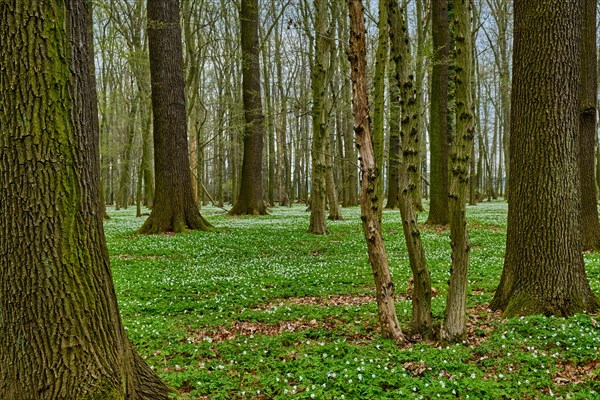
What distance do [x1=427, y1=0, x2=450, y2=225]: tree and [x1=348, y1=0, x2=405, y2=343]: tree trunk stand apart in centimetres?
1137

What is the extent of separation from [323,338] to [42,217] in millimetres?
3381

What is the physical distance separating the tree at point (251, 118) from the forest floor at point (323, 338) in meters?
12.9

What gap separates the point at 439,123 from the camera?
15.5 meters

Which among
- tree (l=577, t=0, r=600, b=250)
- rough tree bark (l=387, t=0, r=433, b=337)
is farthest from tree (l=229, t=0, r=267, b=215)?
rough tree bark (l=387, t=0, r=433, b=337)

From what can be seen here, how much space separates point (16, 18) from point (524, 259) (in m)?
5.77

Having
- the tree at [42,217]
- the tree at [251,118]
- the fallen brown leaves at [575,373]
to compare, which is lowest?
the fallen brown leaves at [575,373]

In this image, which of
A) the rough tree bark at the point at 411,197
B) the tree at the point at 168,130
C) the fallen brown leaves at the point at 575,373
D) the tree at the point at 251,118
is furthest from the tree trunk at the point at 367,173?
the tree at the point at 251,118

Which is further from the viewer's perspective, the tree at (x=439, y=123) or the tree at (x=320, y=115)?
the tree at (x=439, y=123)

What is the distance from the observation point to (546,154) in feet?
17.5

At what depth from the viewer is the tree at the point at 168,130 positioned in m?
14.5

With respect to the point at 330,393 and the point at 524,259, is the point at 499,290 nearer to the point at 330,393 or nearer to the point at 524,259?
the point at 524,259

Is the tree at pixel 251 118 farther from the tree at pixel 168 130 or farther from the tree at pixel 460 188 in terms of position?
the tree at pixel 460 188

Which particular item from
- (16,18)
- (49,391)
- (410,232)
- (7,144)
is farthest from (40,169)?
(410,232)

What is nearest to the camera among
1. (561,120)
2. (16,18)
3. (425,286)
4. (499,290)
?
(16,18)
